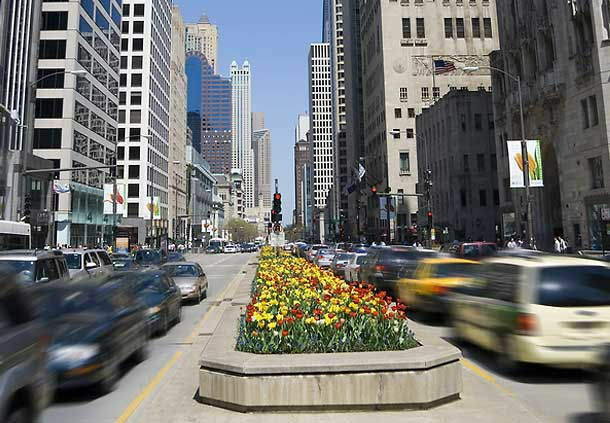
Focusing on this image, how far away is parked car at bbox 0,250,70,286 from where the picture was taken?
1102cm

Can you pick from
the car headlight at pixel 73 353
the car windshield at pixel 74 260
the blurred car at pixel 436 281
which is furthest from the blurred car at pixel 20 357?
the car windshield at pixel 74 260

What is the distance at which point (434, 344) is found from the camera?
6.87 m

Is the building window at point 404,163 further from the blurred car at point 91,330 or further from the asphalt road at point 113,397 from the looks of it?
the blurred car at point 91,330

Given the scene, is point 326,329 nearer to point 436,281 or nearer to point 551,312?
point 551,312

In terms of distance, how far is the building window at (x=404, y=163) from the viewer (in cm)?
7956

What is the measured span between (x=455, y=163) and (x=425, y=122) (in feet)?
36.6

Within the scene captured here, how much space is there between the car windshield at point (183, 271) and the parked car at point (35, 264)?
207 inches

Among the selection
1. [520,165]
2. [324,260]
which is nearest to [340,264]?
[324,260]

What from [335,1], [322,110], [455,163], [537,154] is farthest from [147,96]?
[322,110]

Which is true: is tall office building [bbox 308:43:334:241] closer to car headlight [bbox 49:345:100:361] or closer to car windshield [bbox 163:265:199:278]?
car windshield [bbox 163:265:199:278]

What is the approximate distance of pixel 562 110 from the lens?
3856 centimetres

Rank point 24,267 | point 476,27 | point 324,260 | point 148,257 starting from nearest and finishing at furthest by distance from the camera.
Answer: point 24,267 < point 324,260 < point 148,257 < point 476,27

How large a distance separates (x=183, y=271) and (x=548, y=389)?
1384cm

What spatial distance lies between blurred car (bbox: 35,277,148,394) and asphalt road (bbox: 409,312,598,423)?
5.69m
